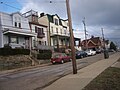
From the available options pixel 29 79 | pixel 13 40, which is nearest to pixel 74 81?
pixel 29 79

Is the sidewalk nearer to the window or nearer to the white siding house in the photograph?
the window

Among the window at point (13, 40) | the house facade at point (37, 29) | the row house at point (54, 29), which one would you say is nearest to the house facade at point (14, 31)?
the window at point (13, 40)

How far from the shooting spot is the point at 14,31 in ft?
116

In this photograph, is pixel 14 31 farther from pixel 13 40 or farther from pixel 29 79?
pixel 29 79

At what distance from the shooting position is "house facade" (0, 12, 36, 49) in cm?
3556

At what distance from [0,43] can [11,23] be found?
4.43 m

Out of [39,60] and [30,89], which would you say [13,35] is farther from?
[30,89]

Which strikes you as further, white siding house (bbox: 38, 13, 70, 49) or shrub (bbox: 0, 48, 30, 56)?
white siding house (bbox: 38, 13, 70, 49)

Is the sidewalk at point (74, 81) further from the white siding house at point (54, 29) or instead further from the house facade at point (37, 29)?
the white siding house at point (54, 29)

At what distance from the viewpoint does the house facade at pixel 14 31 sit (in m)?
35.6

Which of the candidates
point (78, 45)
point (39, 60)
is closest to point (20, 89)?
point (39, 60)

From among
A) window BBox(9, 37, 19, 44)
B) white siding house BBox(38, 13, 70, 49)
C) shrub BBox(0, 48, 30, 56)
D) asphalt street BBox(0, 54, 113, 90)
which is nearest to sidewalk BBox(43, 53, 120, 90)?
asphalt street BBox(0, 54, 113, 90)

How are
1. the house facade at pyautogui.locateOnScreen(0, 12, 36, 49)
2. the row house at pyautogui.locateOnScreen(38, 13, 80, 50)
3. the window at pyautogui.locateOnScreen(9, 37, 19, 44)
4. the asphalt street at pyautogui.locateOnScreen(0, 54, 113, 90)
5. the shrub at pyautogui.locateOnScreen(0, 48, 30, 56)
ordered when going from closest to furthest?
the asphalt street at pyautogui.locateOnScreen(0, 54, 113, 90) < the shrub at pyautogui.locateOnScreen(0, 48, 30, 56) < the house facade at pyautogui.locateOnScreen(0, 12, 36, 49) < the window at pyautogui.locateOnScreen(9, 37, 19, 44) < the row house at pyautogui.locateOnScreen(38, 13, 80, 50)

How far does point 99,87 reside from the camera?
984 centimetres
